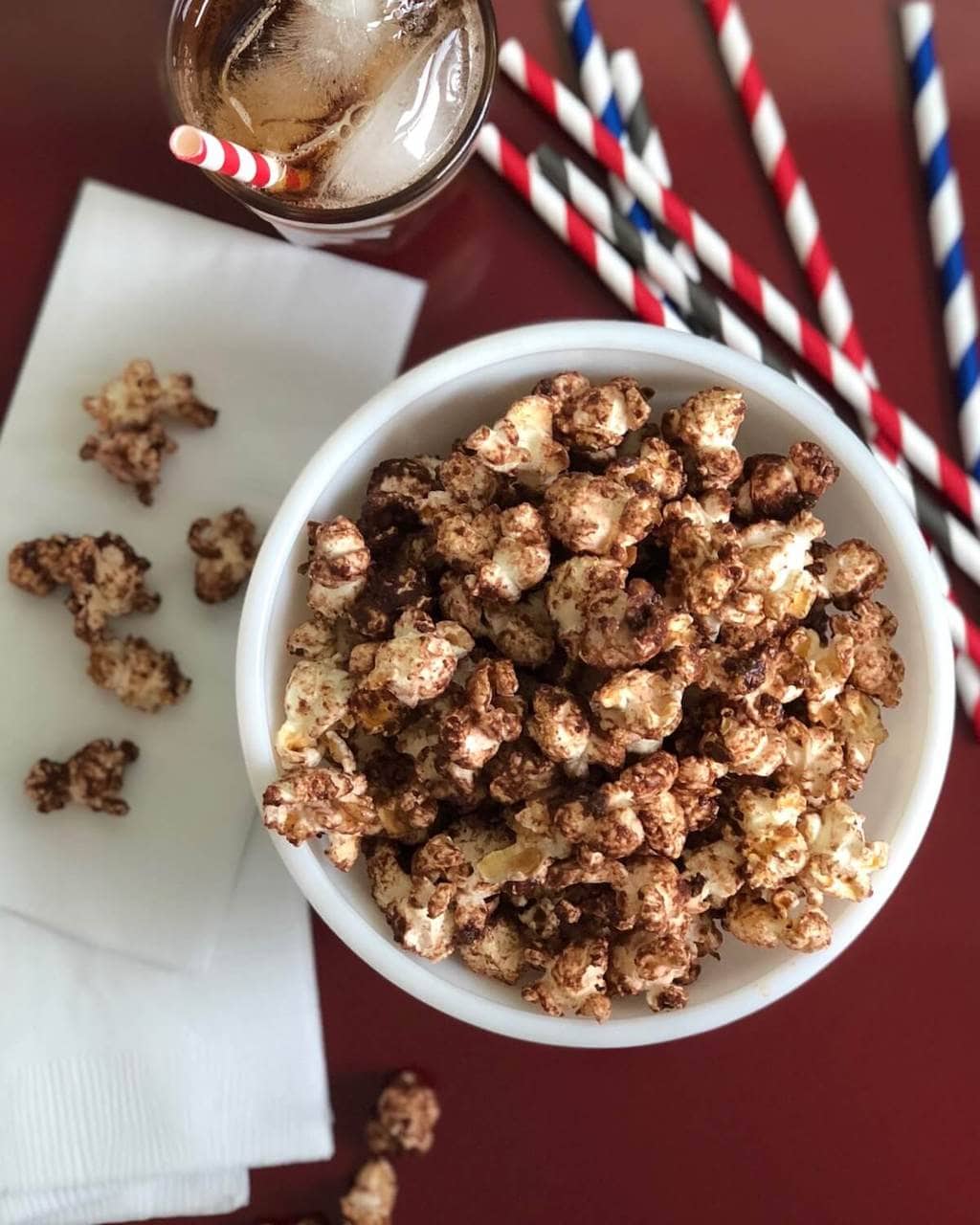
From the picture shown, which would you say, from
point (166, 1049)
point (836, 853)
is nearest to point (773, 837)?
point (836, 853)

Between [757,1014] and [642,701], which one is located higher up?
[642,701]

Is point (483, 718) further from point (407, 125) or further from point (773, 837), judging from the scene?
point (407, 125)

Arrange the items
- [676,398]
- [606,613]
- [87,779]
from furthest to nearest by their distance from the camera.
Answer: [87,779] → [676,398] → [606,613]

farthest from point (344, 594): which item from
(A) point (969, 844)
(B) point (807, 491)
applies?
(A) point (969, 844)

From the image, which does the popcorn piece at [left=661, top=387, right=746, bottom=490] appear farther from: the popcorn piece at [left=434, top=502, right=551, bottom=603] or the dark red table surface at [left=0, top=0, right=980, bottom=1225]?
the dark red table surface at [left=0, top=0, right=980, bottom=1225]

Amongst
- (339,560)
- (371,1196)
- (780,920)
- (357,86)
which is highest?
(357,86)

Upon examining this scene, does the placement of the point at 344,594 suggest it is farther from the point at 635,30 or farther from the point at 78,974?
the point at 635,30

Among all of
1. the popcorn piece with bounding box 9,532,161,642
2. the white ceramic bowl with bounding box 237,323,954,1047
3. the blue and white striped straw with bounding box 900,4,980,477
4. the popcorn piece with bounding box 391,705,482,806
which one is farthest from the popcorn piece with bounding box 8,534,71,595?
the blue and white striped straw with bounding box 900,4,980,477
